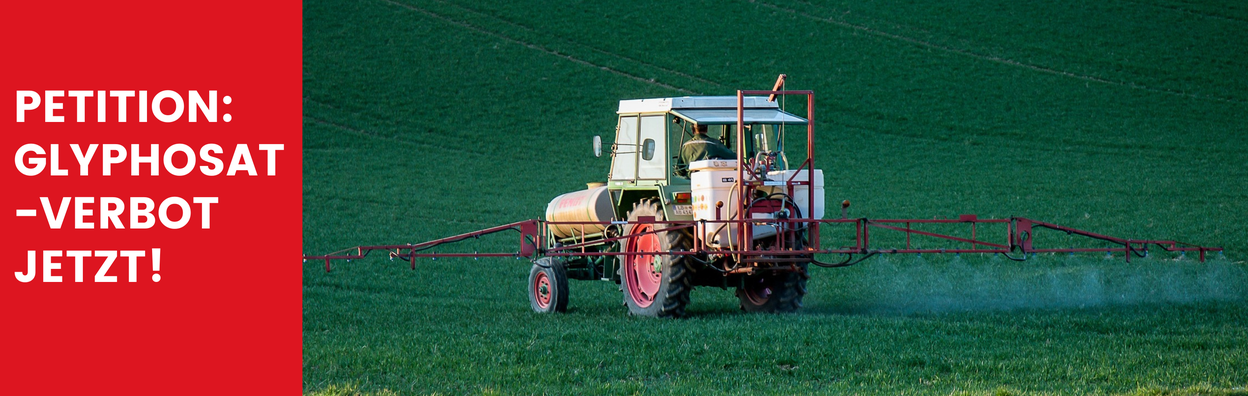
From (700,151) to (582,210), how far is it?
2166mm

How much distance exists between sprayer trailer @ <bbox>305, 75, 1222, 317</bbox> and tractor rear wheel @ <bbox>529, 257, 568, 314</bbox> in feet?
0.07

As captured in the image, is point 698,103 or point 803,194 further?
point 698,103

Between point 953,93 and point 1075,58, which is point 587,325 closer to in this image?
point 953,93

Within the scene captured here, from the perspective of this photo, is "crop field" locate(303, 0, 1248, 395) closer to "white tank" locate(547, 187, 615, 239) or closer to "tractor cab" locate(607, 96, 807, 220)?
"white tank" locate(547, 187, 615, 239)

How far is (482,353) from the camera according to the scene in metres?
12.7

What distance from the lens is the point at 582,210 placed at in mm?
17172

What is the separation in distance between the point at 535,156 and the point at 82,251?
91.8 ft

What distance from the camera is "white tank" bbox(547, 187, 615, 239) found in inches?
663

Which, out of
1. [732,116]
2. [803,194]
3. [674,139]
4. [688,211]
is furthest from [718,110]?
[803,194]

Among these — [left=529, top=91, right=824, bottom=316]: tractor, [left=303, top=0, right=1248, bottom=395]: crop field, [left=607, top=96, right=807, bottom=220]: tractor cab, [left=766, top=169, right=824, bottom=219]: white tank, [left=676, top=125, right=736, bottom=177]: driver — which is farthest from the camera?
[left=607, top=96, right=807, bottom=220]: tractor cab

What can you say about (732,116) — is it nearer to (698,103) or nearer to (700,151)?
(698,103)

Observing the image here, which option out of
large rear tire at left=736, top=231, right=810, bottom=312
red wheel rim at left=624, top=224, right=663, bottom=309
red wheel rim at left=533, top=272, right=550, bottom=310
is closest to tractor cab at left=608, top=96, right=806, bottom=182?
red wheel rim at left=624, top=224, right=663, bottom=309

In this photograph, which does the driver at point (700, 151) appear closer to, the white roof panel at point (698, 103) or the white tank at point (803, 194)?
the white roof panel at point (698, 103)

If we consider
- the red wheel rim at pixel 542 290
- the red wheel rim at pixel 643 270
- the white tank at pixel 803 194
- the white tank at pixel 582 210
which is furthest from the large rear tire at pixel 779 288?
the red wheel rim at pixel 542 290
